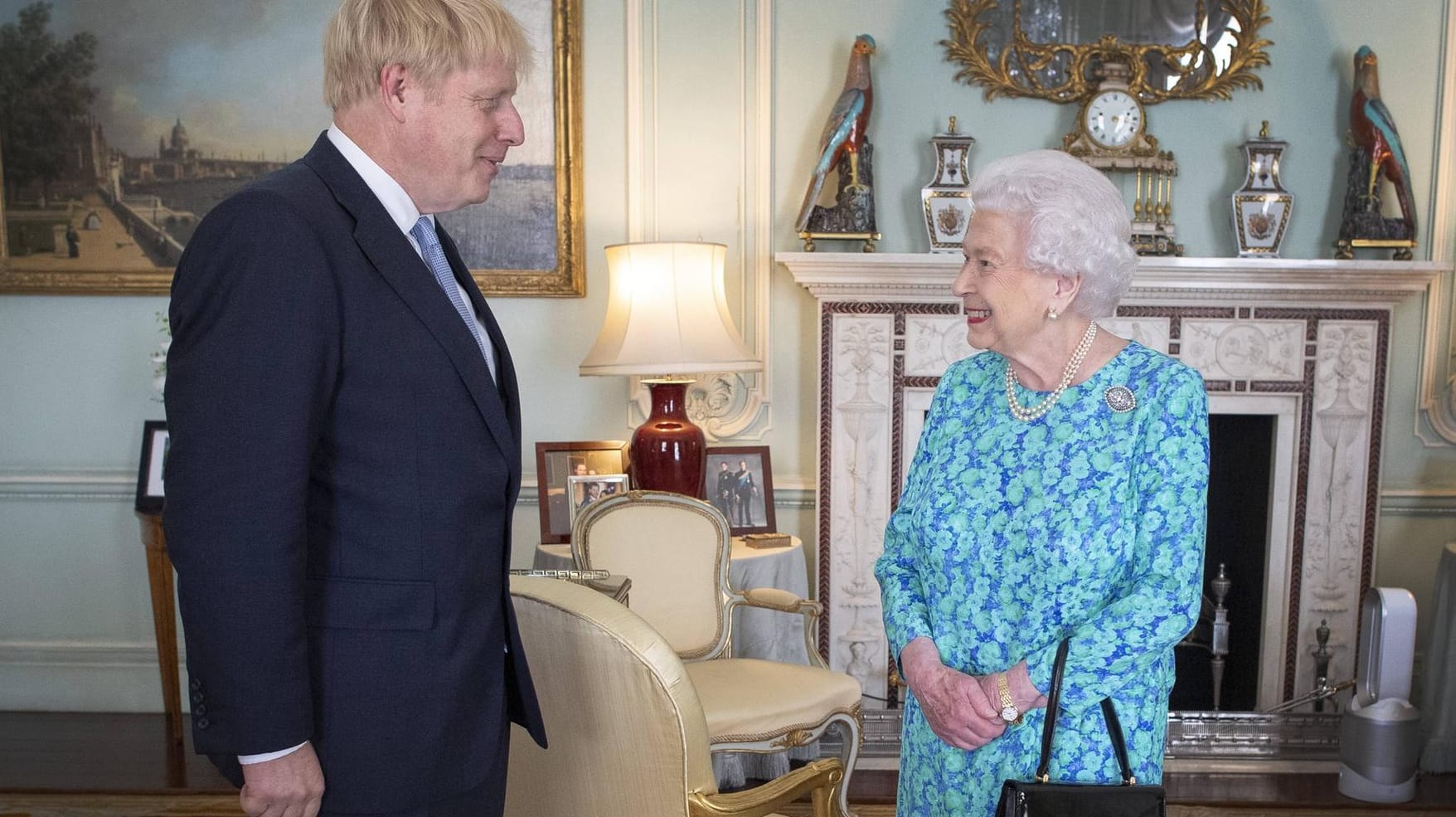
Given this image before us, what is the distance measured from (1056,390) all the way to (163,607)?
2.98m

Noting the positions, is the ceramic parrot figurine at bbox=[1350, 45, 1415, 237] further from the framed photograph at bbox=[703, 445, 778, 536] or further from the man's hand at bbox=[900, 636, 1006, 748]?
the man's hand at bbox=[900, 636, 1006, 748]

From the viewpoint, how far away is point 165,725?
364cm

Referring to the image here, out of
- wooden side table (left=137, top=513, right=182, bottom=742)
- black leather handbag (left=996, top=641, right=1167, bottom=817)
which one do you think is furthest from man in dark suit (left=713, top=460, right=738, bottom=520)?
black leather handbag (left=996, top=641, right=1167, bottom=817)

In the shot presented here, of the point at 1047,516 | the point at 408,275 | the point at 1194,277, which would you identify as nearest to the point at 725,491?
the point at 1194,277

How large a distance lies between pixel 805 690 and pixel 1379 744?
1794 millimetres

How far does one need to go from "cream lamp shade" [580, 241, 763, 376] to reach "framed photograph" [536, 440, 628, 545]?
16.4 inches

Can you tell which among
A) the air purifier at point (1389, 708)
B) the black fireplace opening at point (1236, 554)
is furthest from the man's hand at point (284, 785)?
the black fireplace opening at point (1236, 554)

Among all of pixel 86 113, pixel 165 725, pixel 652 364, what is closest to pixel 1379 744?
pixel 652 364

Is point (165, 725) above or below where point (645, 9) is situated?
below

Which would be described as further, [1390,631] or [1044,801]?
[1390,631]

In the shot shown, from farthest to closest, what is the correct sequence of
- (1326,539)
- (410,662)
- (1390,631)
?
(1326,539)
(1390,631)
(410,662)

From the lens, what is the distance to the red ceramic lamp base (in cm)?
326

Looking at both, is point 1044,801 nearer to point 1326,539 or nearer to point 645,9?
point 1326,539

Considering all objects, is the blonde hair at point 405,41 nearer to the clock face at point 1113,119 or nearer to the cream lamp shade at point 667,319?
the cream lamp shade at point 667,319
